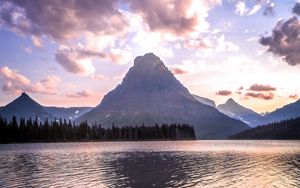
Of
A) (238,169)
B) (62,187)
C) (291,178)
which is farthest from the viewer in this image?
(238,169)

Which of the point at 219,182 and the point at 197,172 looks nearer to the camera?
the point at 219,182

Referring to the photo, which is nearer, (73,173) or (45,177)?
(45,177)

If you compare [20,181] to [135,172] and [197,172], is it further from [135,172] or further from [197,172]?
[197,172]

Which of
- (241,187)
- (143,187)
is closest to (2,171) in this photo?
(143,187)

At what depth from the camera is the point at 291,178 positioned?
2486 inches

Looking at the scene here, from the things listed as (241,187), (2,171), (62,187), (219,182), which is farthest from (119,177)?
(2,171)

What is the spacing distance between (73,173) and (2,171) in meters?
15.8

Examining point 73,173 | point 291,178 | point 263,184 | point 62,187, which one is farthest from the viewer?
point 73,173

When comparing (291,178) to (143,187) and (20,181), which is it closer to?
(143,187)

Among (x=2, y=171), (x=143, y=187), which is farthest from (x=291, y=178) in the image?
(x=2, y=171)

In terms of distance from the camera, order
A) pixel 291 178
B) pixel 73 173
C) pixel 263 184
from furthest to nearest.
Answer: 1. pixel 73 173
2. pixel 291 178
3. pixel 263 184

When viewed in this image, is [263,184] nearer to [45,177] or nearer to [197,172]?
[197,172]

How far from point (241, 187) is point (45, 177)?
112ft

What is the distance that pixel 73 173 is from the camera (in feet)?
225
